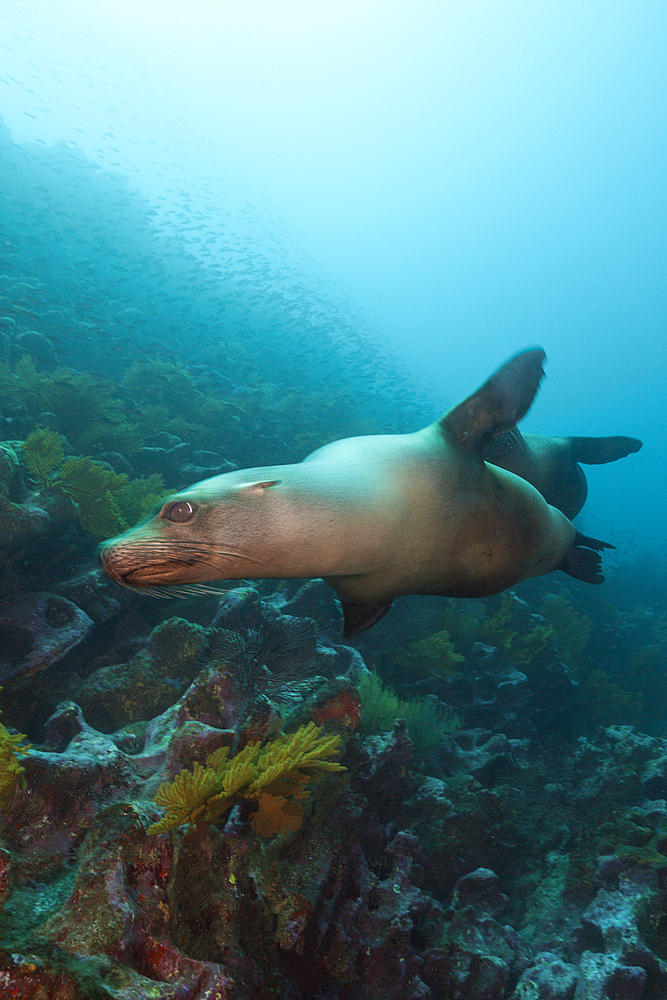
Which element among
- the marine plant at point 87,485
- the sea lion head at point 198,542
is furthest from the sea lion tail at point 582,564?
the marine plant at point 87,485

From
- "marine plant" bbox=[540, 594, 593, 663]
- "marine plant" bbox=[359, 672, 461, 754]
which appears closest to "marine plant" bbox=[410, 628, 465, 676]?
"marine plant" bbox=[359, 672, 461, 754]

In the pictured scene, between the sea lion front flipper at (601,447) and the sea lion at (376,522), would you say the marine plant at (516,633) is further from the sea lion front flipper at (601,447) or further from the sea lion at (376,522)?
the sea lion at (376,522)

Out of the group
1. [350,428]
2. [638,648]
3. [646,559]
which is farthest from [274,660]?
[646,559]

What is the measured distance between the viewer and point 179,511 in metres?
1.61

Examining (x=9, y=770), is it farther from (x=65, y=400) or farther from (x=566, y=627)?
(x=566, y=627)

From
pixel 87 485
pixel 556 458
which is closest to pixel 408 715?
pixel 556 458

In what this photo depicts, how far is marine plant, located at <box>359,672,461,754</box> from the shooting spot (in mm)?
4152

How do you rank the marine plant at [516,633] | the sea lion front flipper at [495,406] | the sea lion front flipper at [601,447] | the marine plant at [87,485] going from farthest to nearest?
1. the marine plant at [516,633]
2. the marine plant at [87,485]
3. the sea lion front flipper at [601,447]
4. the sea lion front flipper at [495,406]

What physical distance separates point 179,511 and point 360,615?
1.40m

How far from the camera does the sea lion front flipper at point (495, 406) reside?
2348 mm

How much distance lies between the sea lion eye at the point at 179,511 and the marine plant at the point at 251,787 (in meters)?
0.89

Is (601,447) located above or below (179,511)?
above

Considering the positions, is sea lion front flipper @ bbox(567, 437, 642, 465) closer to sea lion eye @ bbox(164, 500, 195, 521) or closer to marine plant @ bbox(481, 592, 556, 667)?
sea lion eye @ bbox(164, 500, 195, 521)

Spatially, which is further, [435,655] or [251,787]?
[435,655]
